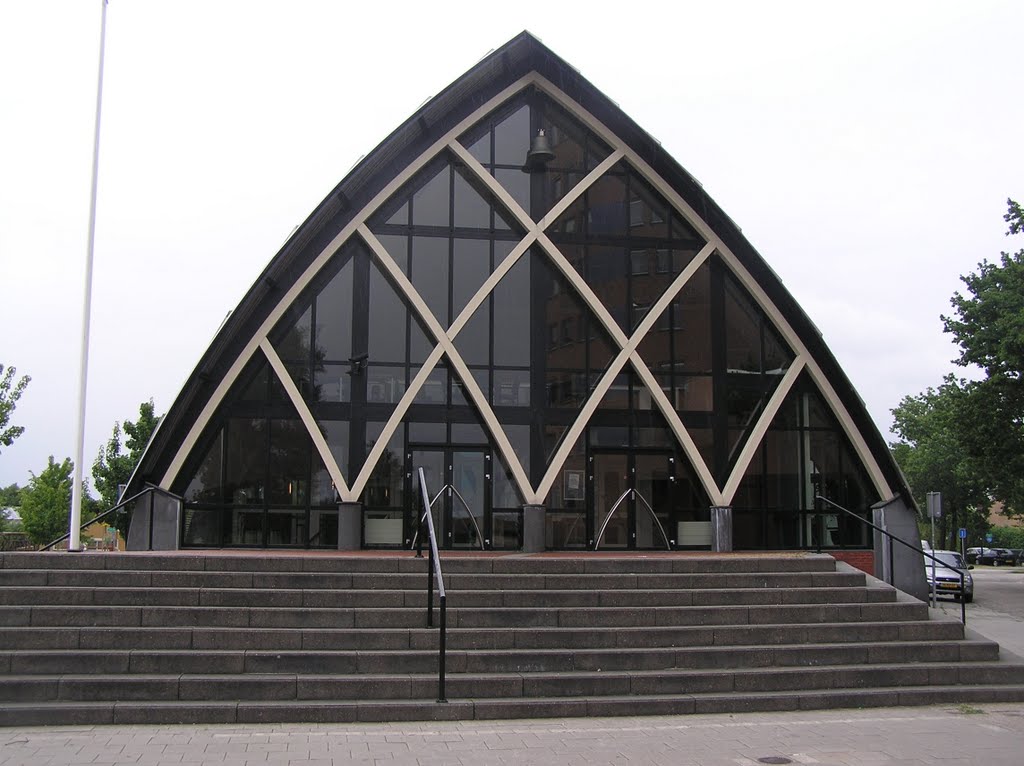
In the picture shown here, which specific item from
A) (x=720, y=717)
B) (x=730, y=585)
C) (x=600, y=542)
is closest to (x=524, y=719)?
(x=720, y=717)

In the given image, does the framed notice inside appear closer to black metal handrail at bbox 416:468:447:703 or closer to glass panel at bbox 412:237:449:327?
glass panel at bbox 412:237:449:327

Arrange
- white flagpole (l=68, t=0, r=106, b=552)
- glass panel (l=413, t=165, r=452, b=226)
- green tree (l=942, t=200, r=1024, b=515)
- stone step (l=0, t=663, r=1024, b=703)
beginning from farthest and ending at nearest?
1. green tree (l=942, t=200, r=1024, b=515)
2. glass panel (l=413, t=165, r=452, b=226)
3. white flagpole (l=68, t=0, r=106, b=552)
4. stone step (l=0, t=663, r=1024, b=703)

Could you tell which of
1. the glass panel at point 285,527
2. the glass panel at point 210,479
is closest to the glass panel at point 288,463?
the glass panel at point 285,527

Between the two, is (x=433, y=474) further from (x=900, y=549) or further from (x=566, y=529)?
(x=900, y=549)

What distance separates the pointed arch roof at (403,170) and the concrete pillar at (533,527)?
594cm

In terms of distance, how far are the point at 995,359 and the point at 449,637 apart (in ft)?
81.9

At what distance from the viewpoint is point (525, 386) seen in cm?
1808

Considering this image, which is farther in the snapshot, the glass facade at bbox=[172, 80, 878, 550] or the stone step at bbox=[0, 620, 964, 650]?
the glass facade at bbox=[172, 80, 878, 550]

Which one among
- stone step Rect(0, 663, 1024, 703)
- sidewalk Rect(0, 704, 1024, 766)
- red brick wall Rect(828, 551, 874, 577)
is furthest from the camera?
red brick wall Rect(828, 551, 874, 577)

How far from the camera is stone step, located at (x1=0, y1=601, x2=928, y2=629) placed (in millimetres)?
10320

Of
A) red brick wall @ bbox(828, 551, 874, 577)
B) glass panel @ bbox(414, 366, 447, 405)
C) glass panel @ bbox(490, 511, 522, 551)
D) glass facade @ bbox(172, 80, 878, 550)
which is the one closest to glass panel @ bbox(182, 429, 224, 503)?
glass facade @ bbox(172, 80, 878, 550)

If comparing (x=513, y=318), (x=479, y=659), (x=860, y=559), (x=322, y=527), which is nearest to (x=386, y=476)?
(x=322, y=527)

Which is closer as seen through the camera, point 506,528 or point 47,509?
point 506,528

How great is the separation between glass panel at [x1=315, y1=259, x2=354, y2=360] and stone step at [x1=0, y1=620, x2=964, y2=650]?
8197 millimetres
